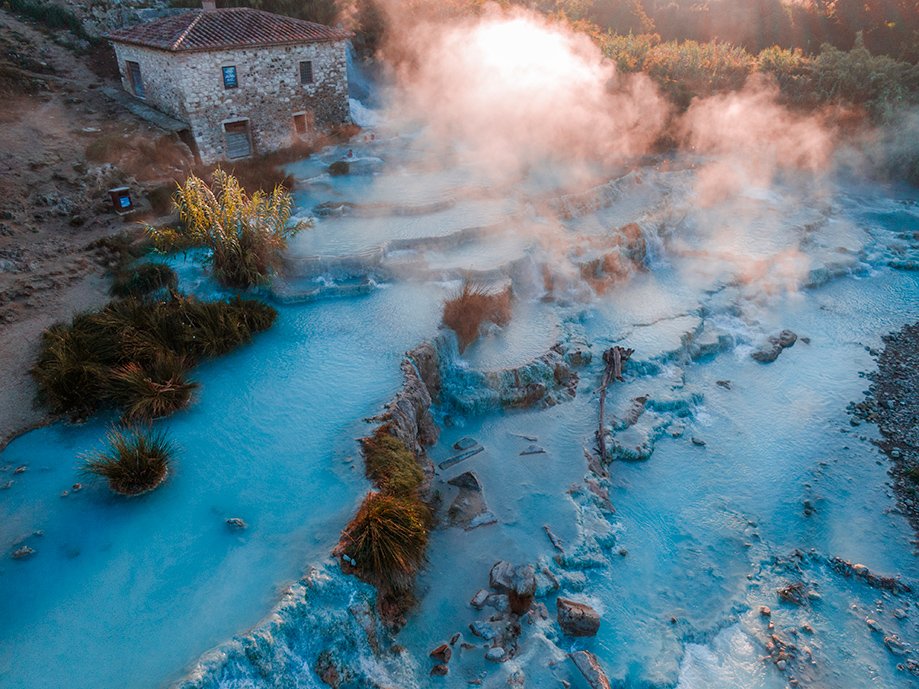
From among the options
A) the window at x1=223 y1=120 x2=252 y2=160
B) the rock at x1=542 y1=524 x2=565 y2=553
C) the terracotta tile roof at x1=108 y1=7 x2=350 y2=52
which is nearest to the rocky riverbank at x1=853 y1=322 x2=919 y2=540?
the rock at x1=542 y1=524 x2=565 y2=553

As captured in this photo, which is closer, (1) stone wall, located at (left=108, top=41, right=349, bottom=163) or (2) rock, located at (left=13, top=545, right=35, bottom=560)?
(2) rock, located at (left=13, top=545, right=35, bottom=560)

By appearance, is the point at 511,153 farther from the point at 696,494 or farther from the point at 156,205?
the point at 696,494

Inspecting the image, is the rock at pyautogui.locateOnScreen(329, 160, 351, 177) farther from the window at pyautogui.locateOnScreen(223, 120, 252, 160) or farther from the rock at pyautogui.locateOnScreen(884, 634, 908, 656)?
the rock at pyautogui.locateOnScreen(884, 634, 908, 656)

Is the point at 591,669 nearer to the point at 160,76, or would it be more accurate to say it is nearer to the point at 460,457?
the point at 460,457

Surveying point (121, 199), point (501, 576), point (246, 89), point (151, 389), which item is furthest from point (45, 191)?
point (501, 576)

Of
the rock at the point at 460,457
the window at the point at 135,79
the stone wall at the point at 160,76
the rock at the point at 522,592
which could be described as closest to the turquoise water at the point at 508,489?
the rock at the point at 460,457

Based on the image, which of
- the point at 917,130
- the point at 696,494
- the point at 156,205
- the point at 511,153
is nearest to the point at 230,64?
the point at 156,205

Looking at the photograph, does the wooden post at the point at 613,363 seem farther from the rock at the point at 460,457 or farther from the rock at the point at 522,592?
the rock at the point at 522,592
